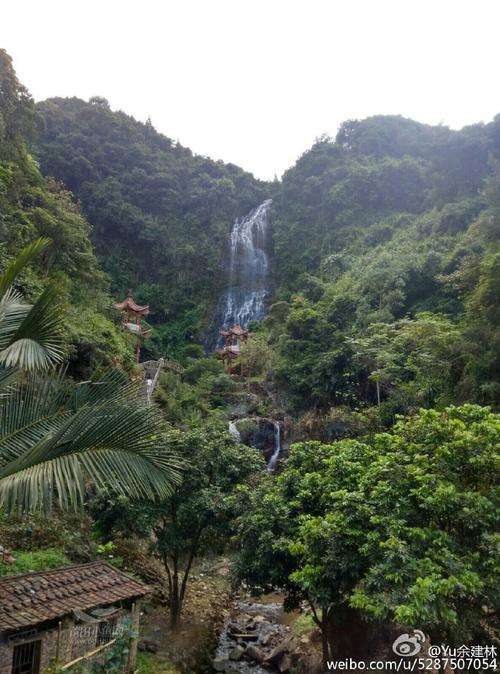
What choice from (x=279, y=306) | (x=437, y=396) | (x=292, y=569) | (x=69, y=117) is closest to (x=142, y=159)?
(x=69, y=117)

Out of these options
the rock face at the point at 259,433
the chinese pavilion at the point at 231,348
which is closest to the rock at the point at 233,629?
the rock face at the point at 259,433

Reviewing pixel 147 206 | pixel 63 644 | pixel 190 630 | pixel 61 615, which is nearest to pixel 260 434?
pixel 190 630

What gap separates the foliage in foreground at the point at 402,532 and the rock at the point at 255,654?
229 centimetres

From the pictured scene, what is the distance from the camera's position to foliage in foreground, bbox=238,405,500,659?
5176 mm

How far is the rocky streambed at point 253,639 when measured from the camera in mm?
9688

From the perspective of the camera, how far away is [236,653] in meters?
10.1

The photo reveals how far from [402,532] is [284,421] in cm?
1561

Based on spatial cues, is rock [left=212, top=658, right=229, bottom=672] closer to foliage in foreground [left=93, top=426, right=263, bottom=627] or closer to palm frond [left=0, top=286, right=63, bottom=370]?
foliage in foreground [left=93, top=426, right=263, bottom=627]

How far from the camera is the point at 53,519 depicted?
11.2 meters

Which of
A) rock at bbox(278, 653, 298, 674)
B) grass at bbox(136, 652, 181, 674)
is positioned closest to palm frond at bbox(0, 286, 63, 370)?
grass at bbox(136, 652, 181, 674)

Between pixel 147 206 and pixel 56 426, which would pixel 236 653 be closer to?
pixel 56 426

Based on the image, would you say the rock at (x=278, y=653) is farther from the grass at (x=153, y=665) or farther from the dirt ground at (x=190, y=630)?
the grass at (x=153, y=665)

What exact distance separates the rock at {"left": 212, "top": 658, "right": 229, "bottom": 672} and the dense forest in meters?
0.04

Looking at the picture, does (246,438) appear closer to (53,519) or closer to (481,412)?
(53,519)
